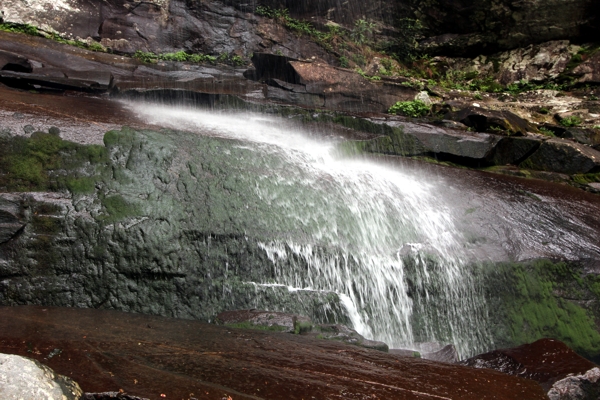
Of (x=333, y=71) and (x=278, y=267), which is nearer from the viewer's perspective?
(x=278, y=267)

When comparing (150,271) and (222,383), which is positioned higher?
(222,383)

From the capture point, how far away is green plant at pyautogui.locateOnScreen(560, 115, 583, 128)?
44.8 ft

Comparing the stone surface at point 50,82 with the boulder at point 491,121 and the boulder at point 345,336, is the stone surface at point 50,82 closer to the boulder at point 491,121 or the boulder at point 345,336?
the boulder at point 345,336

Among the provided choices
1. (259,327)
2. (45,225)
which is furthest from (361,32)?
(259,327)

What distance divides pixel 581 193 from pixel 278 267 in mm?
7442

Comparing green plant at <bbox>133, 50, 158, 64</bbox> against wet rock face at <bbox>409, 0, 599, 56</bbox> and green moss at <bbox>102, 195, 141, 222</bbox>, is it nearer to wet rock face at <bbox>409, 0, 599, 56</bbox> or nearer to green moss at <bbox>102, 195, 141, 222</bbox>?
green moss at <bbox>102, 195, 141, 222</bbox>

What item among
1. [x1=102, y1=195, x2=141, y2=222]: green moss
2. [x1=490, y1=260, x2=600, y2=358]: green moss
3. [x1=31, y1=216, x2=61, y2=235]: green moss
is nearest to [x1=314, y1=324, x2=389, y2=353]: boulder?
[x1=102, y1=195, x2=141, y2=222]: green moss

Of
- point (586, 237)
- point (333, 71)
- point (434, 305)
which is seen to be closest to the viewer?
point (434, 305)

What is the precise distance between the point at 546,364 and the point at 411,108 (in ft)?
31.1

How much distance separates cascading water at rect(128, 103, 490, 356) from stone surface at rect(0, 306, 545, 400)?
5.51 feet

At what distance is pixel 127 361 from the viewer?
3.39 meters

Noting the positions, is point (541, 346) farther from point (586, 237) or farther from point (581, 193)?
point (581, 193)

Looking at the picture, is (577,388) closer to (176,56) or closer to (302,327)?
(302,327)

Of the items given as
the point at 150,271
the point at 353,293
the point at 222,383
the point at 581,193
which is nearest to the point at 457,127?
the point at 581,193
